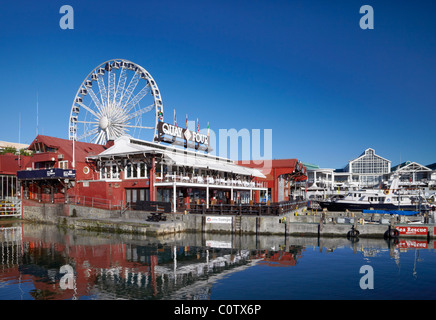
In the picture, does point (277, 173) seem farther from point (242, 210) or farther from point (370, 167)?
point (370, 167)

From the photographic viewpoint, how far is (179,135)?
4875 cm

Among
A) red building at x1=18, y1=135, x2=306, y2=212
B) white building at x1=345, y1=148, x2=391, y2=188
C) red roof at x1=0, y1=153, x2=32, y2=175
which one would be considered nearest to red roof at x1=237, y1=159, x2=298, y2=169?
red building at x1=18, y1=135, x2=306, y2=212

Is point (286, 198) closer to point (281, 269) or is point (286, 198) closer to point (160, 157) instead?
point (160, 157)

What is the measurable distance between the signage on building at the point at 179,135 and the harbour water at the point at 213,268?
58.5 ft

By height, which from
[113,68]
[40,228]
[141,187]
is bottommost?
[40,228]

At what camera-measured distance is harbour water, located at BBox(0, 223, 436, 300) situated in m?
15.5

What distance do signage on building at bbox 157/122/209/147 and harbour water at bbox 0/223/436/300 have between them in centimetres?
1783

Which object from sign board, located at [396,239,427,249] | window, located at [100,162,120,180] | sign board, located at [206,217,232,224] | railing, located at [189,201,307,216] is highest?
window, located at [100,162,120,180]

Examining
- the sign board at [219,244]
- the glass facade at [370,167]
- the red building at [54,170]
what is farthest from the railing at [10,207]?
the glass facade at [370,167]

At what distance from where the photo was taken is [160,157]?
39.0m

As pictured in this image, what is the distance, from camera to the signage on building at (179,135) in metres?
45.4

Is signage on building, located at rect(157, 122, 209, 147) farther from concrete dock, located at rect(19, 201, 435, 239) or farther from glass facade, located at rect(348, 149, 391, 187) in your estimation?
glass facade, located at rect(348, 149, 391, 187)

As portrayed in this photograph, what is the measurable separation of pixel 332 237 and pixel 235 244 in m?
9.09
